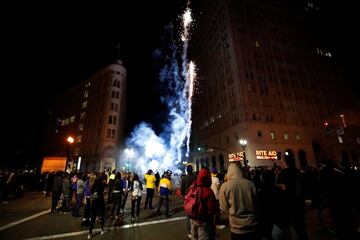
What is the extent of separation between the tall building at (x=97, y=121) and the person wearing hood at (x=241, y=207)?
52.5 metres

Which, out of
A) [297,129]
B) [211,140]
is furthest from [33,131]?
[297,129]

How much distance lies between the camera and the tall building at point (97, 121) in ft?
176

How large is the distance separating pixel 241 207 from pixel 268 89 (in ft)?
153

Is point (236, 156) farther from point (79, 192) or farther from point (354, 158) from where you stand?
point (79, 192)

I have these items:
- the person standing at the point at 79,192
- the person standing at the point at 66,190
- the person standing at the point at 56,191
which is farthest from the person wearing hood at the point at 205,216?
the person standing at the point at 56,191

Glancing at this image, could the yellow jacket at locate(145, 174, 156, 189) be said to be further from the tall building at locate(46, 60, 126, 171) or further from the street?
the tall building at locate(46, 60, 126, 171)

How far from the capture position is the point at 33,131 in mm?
53219

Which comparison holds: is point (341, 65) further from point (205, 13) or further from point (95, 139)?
point (95, 139)

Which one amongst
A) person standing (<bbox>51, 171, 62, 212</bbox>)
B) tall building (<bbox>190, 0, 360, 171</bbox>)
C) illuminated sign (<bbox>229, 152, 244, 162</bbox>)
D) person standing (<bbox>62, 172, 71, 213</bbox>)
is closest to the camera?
person standing (<bbox>62, 172, 71, 213</bbox>)

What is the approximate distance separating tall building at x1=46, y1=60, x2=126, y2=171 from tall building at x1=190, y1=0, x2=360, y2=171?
86.1ft

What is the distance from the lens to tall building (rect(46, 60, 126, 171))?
53719 millimetres

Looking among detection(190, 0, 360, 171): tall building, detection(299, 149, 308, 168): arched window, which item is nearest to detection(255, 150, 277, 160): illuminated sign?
detection(190, 0, 360, 171): tall building

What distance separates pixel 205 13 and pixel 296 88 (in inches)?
1601

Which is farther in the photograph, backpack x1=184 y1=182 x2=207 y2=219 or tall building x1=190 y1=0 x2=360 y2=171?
tall building x1=190 y1=0 x2=360 y2=171
